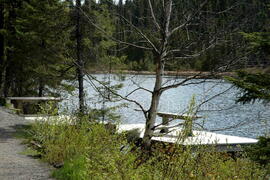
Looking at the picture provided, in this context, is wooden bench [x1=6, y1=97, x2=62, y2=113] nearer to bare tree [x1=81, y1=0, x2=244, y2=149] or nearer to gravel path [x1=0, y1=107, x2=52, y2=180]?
gravel path [x1=0, y1=107, x2=52, y2=180]

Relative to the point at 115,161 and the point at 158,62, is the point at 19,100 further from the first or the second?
the point at 115,161

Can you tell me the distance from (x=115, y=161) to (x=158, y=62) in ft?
13.2

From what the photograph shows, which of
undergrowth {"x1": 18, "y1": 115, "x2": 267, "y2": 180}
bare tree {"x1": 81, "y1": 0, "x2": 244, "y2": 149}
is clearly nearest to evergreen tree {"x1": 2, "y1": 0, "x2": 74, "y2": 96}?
bare tree {"x1": 81, "y1": 0, "x2": 244, "y2": 149}

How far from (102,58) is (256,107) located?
1461cm

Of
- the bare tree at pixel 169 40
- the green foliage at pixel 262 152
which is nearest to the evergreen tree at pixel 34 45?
the bare tree at pixel 169 40

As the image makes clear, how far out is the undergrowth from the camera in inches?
182

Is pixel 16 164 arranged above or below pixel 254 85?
below

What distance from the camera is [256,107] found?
998 inches

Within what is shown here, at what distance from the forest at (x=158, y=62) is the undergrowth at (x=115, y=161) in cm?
2

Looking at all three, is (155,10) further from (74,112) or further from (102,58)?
(102,58)

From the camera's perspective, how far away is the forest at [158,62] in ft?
16.4

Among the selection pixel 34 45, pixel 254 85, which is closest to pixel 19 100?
pixel 34 45

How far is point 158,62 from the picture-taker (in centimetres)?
842

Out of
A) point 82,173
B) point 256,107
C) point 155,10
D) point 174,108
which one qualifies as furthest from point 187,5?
point 256,107
